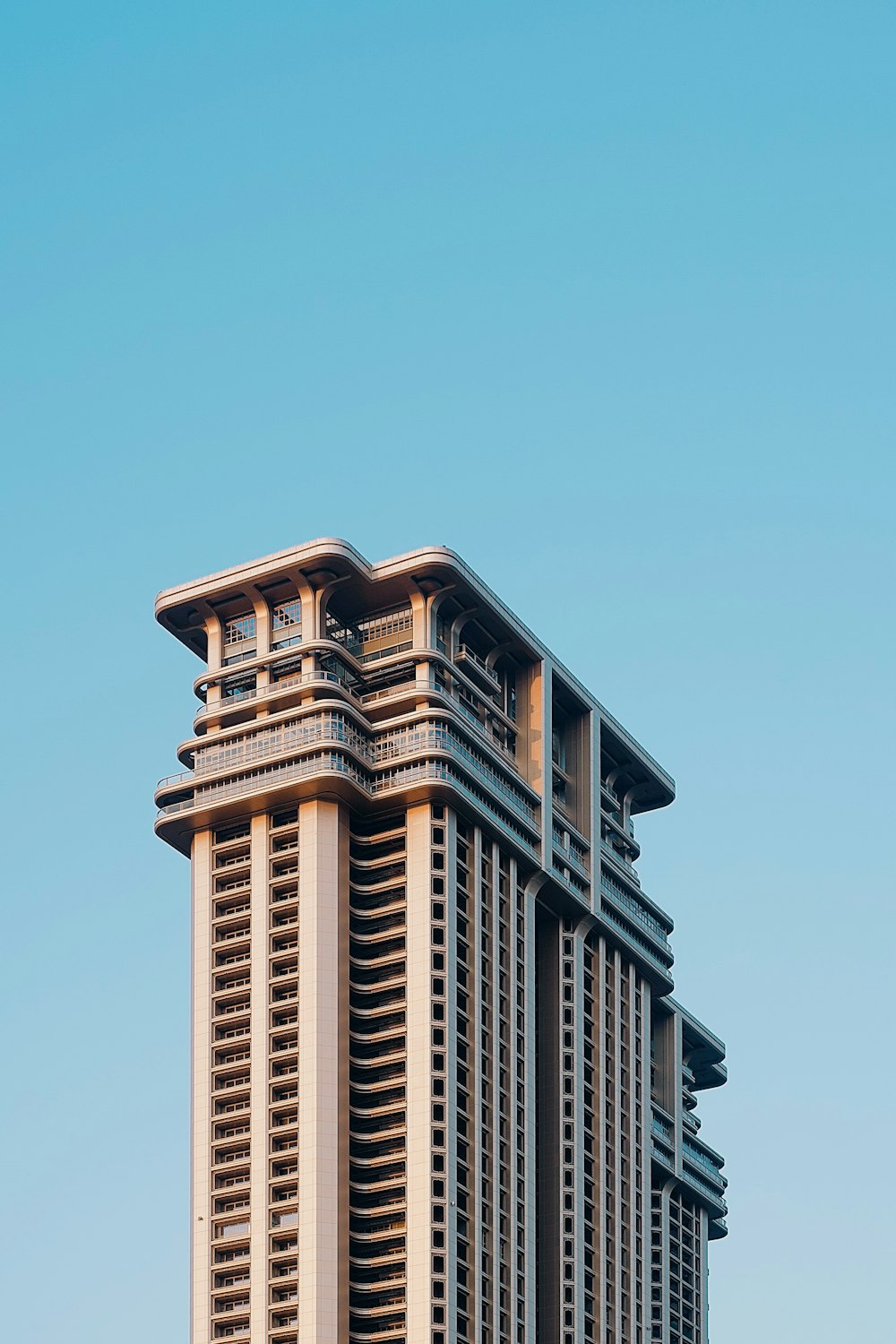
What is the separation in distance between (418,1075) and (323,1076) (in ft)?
19.4

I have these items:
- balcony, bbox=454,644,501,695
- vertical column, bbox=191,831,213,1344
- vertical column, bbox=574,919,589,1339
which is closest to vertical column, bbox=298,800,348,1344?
vertical column, bbox=191,831,213,1344

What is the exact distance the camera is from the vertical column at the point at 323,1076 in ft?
525

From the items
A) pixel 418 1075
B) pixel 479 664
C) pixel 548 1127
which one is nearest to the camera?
pixel 418 1075

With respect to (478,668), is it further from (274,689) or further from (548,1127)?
(548,1127)

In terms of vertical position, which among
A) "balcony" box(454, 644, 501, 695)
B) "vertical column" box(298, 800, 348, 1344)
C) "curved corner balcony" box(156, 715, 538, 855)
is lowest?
"vertical column" box(298, 800, 348, 1344)

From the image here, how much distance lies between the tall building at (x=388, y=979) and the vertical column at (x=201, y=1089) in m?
0.18

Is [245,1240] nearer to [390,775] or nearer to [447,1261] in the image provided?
[447,1261]

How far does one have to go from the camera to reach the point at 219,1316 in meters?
164

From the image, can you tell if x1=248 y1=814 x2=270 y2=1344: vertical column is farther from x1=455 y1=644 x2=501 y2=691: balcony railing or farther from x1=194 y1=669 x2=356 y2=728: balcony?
x1=455 y1=644 x2=501 y2=691: balcony railing

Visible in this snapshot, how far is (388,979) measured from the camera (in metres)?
170

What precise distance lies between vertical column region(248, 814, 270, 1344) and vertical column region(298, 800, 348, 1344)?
250cm

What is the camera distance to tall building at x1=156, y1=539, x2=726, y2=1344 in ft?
536

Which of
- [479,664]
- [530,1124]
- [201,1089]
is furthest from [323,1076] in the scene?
[479,664]

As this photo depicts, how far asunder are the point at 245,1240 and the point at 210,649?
41.3 metres
